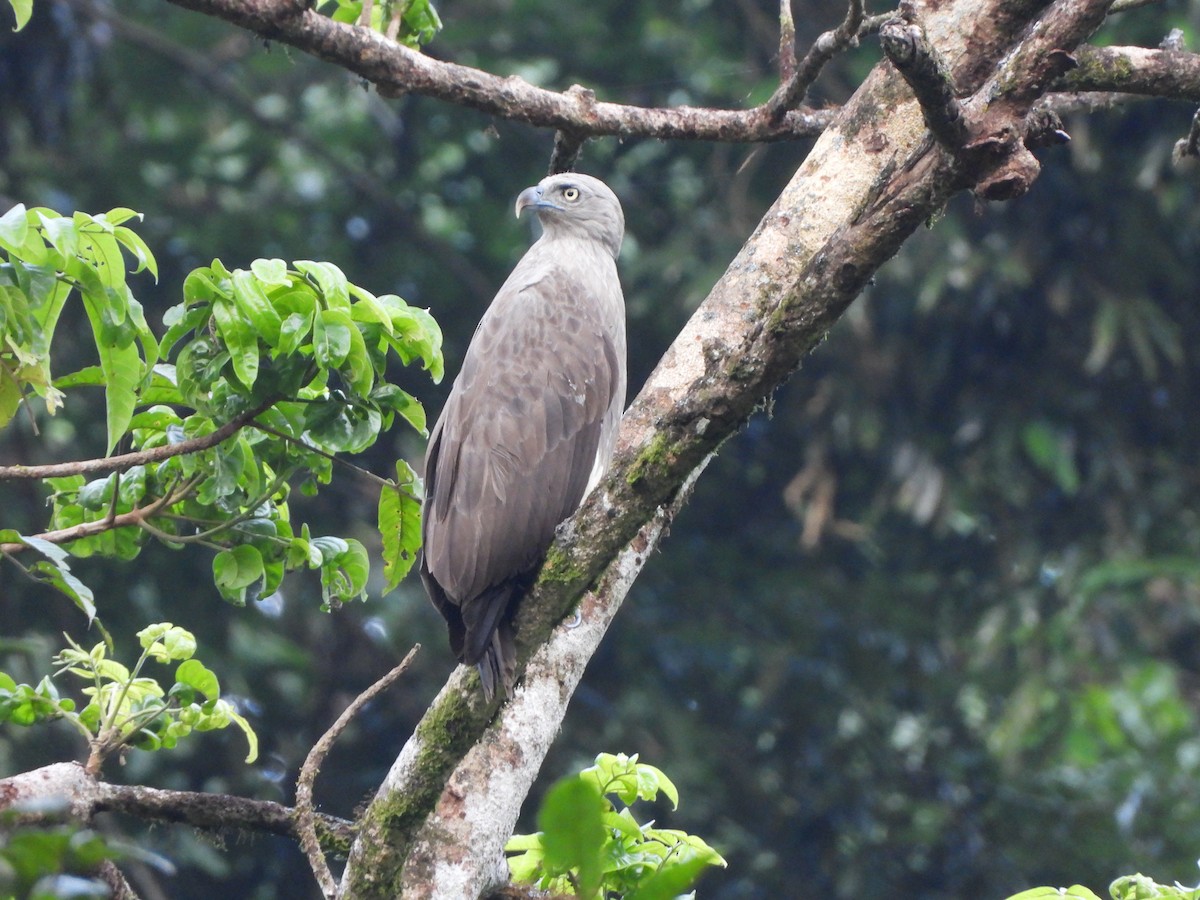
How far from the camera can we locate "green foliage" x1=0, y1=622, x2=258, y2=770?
8.50ft

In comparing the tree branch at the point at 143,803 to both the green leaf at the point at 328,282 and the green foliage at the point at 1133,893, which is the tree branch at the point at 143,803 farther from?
the green foliage at the point at 1133,893

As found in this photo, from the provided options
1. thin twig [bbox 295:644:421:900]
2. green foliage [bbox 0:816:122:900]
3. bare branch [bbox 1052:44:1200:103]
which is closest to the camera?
green foliage [bbox 0:816:122:900]

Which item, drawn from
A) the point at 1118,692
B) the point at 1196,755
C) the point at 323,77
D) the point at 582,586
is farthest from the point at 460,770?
the point at 323,77

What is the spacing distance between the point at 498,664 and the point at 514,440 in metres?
1.06

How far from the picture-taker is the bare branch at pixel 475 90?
11.6ft

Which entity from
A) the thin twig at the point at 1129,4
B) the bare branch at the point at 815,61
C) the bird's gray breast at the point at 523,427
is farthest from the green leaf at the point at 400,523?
the thin twig at the point at 1129,4

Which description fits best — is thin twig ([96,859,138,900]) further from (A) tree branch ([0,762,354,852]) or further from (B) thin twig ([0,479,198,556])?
(B) thin twig ([0,479,198,556])

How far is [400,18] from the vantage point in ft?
13.2

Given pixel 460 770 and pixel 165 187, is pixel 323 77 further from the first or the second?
pixel 460 770

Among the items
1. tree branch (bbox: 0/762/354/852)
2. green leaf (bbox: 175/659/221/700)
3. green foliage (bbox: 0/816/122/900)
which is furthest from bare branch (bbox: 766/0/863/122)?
green foliage (bbox: 0/816/122/900)

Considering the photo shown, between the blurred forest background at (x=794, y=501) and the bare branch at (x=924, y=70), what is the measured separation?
237 inches

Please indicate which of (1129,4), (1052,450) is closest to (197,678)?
(1129,4)

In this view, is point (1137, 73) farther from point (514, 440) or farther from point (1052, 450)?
point (1052, 450)

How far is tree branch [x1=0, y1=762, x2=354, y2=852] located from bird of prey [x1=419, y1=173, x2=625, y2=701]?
1.96ft
